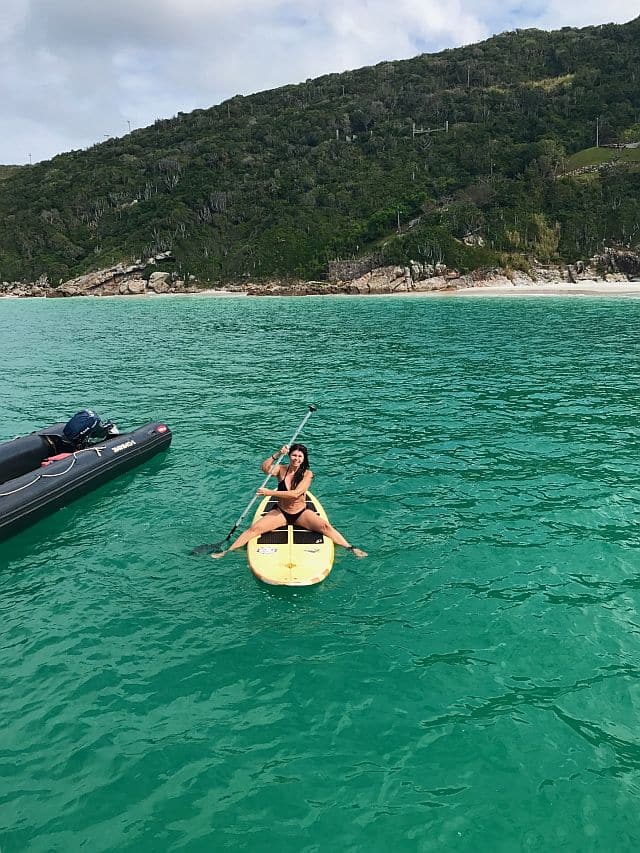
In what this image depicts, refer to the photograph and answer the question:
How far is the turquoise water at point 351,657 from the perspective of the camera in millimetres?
5227

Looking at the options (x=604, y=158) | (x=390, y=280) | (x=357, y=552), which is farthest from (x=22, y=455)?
(x=604, y=158)

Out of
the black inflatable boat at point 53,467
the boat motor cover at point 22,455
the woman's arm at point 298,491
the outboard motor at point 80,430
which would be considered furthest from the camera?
the outboard motor at point 80,430

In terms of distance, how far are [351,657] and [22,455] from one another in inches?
383

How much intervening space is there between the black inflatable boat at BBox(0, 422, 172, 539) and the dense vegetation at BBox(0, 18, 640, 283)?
94.1 metres

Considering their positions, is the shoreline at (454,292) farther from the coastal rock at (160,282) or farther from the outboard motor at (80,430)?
the outboard motor at (80,430)

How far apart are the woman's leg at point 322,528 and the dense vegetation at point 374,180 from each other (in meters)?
97.6

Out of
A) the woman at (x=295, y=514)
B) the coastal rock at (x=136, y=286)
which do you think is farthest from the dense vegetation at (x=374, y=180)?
the woman at (x=295, y=514)

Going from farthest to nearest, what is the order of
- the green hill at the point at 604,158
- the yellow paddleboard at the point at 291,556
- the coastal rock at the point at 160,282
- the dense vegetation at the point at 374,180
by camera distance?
the coastal rock at the point at 160,282 → the green hill at the point at 604,158 → the dense vegetation at the point at 374,180 → the yellow paddleboard at the point at 291,556

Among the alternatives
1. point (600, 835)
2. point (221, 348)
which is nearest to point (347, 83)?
point (221, 348)

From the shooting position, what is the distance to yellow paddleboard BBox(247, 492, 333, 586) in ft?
28.2

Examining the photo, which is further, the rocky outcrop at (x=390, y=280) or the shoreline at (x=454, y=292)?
the rocky outcrop at (x=390, y=280)

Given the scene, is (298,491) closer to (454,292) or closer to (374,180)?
(454,292)

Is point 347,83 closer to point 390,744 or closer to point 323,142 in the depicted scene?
point 323,142

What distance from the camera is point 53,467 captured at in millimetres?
12203
